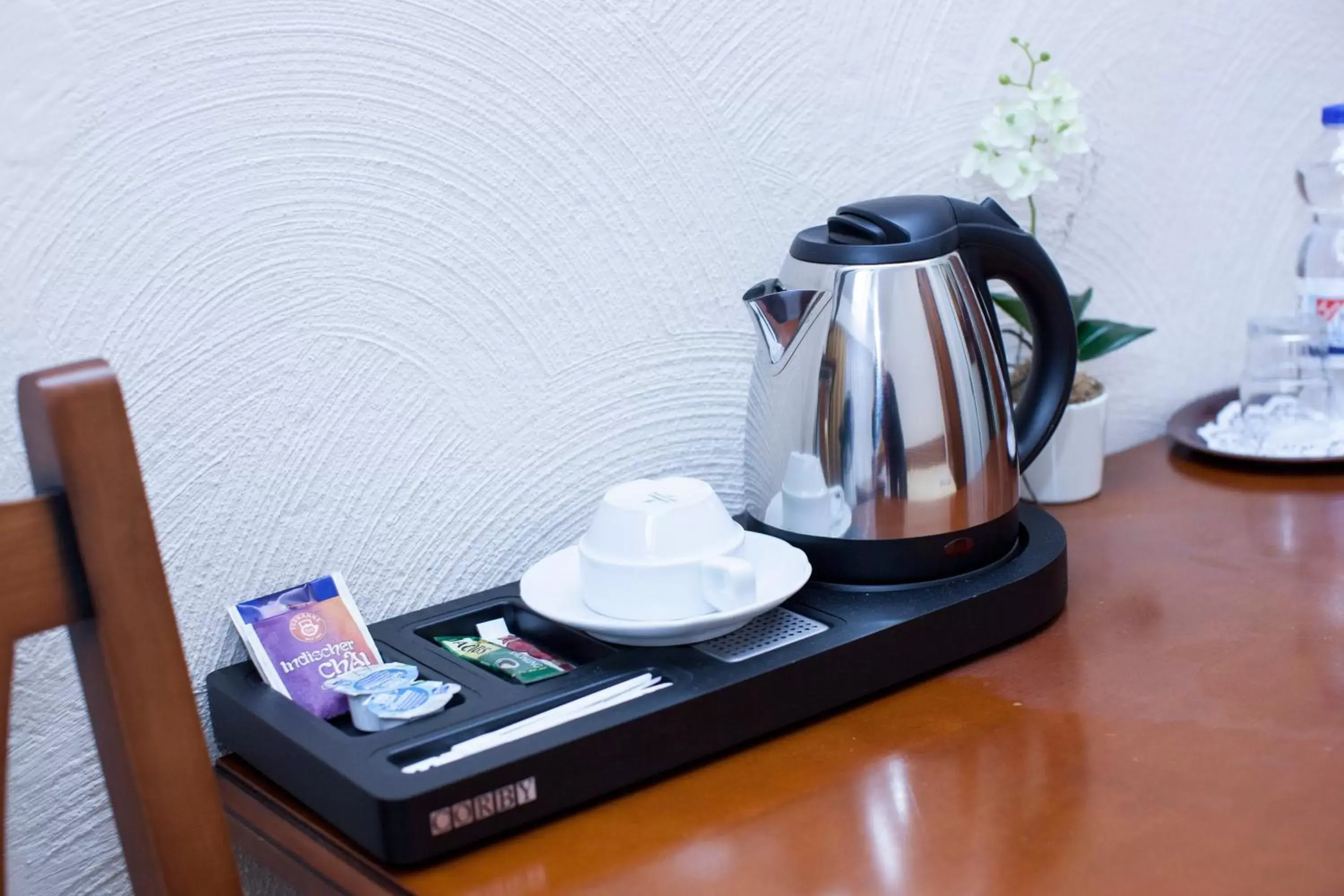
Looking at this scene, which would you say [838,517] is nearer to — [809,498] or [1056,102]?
[809,498]

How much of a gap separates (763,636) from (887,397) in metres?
0.16

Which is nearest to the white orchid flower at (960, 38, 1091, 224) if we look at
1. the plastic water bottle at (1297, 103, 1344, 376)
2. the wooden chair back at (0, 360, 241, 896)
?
the plastic water bottle at (1297, 103, 1344, 376)

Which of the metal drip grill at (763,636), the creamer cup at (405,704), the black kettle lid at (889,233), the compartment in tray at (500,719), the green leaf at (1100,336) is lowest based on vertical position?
the metal drip grill at (763,636)

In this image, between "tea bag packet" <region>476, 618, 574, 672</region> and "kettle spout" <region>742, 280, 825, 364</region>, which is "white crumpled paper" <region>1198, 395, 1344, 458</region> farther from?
"tea bag packet" <region>476, 618, 574, 672</region>

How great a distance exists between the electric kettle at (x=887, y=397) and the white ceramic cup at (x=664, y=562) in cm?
10

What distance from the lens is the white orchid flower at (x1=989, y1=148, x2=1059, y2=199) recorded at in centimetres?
96

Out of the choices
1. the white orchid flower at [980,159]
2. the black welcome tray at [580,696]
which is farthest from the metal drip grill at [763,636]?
the white orchid flower at [980,159]

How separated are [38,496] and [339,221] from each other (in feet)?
0.96

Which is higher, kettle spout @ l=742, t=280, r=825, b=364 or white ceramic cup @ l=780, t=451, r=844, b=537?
kettle spout @ l=742, t=280, r=825, b=364

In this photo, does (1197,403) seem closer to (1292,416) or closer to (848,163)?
(1292,416)

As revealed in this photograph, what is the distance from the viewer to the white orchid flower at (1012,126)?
952 millimetres

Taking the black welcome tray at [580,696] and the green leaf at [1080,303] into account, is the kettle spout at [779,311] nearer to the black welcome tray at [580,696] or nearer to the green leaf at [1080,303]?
Answer: the black welcome tray at [580,696]

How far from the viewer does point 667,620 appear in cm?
68

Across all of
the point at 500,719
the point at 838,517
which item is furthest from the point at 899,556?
the point at 500,719
